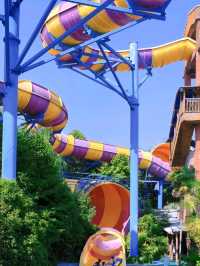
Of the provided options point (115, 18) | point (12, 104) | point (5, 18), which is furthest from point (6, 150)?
point (115, 18)

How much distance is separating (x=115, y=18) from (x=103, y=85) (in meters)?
3.15

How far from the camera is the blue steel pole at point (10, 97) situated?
8281 mm

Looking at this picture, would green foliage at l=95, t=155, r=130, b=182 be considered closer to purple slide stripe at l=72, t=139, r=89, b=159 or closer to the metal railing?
purple slide stripe at l=72, t=139, r=89, b=159

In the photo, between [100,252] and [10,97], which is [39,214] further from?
[10,97]

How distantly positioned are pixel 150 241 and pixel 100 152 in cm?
1399

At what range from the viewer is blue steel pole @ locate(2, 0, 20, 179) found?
326 inches

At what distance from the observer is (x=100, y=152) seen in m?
33.1

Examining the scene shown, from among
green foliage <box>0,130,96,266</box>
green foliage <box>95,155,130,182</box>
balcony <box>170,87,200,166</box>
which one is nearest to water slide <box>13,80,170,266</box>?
green foliage <box>95,155,130,182</box>

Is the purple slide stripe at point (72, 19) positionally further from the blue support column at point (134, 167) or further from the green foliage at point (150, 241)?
the green foliage at point (150, 241)

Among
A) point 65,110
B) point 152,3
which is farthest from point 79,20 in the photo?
point 65,110

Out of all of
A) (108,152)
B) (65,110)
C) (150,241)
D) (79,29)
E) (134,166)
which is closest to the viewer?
(79,29)

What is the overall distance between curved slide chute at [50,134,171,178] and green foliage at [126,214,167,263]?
8127mm

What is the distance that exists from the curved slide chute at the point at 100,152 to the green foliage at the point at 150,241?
8.13 m

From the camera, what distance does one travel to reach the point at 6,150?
27.1 feet
